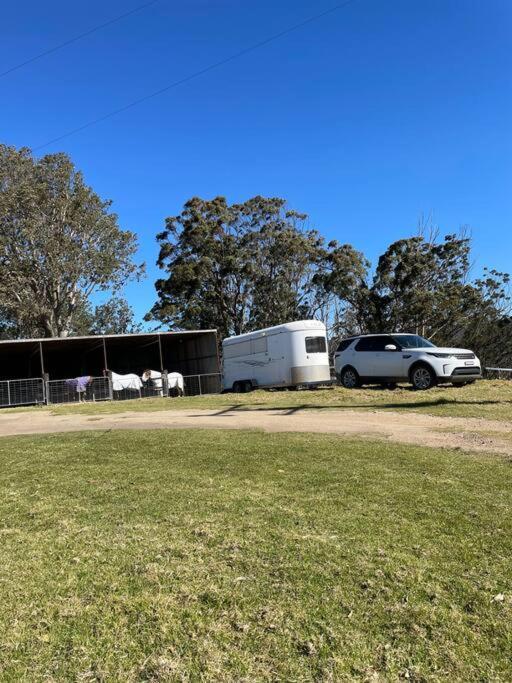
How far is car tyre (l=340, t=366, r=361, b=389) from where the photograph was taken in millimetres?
17000

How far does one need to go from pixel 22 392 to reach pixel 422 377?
18435mm

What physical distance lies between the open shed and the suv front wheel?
54.0 feet

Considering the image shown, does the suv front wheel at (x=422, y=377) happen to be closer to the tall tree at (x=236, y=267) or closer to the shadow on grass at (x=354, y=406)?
the shadow on grass at (x=354, y=406)

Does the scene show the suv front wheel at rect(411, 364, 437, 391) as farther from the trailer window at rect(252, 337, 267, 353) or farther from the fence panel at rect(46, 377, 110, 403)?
the fence panel at rect(46, 377, 110, 403)

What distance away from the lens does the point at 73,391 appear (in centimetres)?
2523

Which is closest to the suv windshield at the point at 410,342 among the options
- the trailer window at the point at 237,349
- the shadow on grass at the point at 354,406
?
the shadow on grass at the point at 354,406

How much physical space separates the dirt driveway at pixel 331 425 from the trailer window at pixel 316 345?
22.6 ft

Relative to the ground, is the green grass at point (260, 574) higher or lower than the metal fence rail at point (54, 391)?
lower

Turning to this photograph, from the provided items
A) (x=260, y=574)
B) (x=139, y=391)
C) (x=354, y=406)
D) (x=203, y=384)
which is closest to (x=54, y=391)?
(x=139, y=391)

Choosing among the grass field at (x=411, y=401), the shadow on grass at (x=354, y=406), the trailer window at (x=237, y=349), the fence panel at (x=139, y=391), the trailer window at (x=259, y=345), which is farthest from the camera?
the fence panel at (x=139, y=391)

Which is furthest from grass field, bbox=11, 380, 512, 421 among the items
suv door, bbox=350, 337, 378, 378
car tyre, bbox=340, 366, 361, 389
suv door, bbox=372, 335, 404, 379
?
car tyre, bbox=340, 366, 361, 389

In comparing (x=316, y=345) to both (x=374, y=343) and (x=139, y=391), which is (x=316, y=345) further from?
(x=139, y=391)

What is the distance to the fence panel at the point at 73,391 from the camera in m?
25.1

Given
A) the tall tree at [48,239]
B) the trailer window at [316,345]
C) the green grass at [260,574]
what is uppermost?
the tall tree at [48,239]
